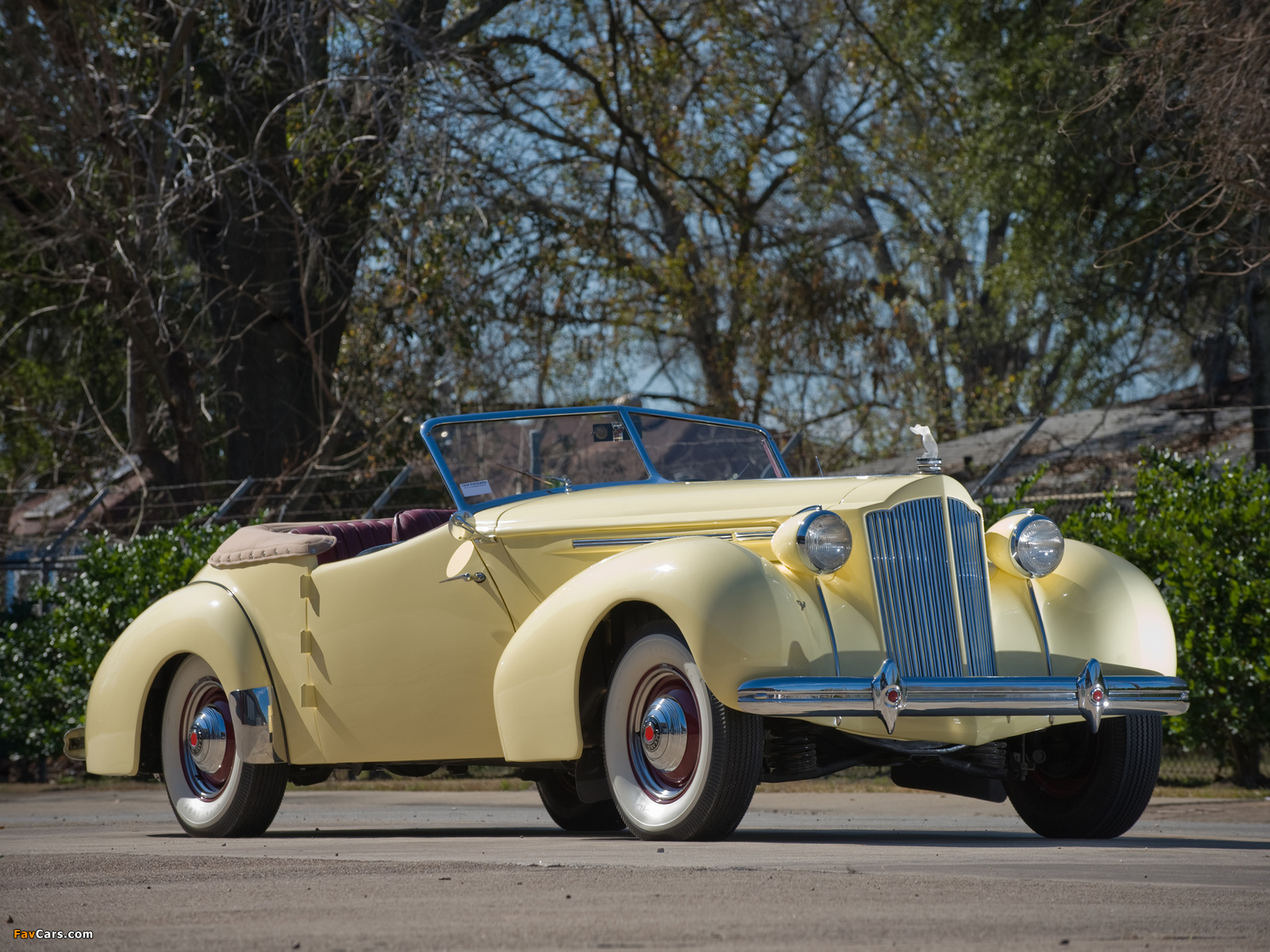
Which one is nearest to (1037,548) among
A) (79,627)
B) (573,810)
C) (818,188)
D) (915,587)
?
(915,587)

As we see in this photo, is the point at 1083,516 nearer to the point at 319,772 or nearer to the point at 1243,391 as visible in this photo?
the point at 319,772

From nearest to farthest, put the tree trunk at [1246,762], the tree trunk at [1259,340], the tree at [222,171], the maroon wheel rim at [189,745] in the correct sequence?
the maroon wheel rim at [189,745] → the tree trunk at [1246,762] → the tree at [222,171] → the tree trunk at [1259,340]

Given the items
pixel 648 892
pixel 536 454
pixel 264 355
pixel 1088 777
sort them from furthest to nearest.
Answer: pixel 264 355 < pixel 536 454 < pixel 1088 777 < pixel 648 892

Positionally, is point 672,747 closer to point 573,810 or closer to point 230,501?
point 573,810

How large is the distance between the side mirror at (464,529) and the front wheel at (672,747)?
3.38 ft

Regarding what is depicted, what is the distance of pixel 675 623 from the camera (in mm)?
5363

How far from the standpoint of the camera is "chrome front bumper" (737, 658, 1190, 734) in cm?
513

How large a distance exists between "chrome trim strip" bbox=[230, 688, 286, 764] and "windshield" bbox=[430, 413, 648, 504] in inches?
53.5

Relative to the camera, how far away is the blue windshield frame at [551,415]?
6762 mm

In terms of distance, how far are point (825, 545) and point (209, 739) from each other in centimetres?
340

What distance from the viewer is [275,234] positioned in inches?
642

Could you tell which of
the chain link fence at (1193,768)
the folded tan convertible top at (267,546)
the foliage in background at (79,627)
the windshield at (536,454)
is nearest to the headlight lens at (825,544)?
the windshield at (536,454)

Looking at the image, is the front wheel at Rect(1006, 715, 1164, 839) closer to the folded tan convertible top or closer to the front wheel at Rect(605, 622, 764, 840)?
the front wheel at Rect(605, 622, 764, 840)

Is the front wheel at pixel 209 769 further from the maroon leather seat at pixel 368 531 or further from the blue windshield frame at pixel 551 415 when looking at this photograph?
the blue windshield frame at pixel 551 415
